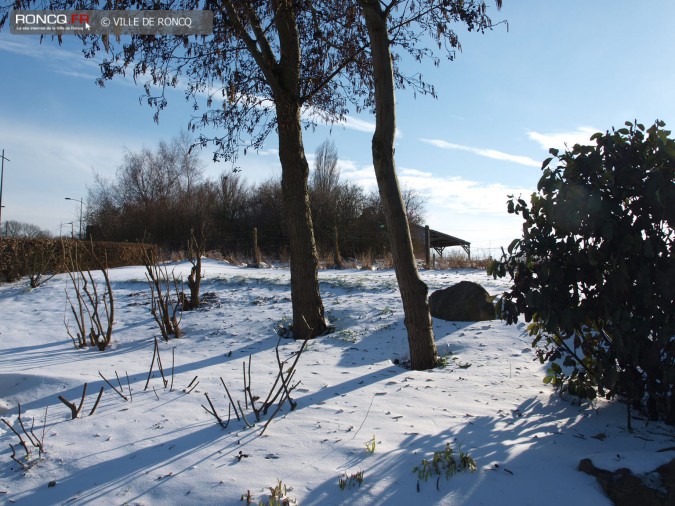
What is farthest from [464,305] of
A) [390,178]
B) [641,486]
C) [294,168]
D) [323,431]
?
[641,486]

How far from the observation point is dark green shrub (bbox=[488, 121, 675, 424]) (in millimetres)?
2816

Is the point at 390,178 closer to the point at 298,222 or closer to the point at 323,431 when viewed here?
the point at 298,222

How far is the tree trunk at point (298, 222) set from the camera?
6203 millimetres

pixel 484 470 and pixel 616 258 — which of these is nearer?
pixel 484 470

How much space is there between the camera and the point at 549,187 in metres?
3.13

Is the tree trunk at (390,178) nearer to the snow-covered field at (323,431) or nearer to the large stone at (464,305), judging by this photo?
the snow-covered field at (323,431)

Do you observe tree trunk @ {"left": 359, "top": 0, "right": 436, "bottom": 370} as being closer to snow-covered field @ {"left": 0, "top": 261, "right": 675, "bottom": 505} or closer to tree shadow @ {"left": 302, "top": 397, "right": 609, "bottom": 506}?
snow-covered field @ {"left": 0, "top": 261, "right": 675, "bottom": 505}

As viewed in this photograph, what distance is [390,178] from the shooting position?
4.60 metres

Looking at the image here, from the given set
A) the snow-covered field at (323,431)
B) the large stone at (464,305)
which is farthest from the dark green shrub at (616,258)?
the large stone at (464,305)

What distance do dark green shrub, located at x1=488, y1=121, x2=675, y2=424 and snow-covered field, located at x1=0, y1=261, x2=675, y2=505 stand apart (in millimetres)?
463

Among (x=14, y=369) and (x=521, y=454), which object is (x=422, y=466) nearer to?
→ (x=521, y=454)

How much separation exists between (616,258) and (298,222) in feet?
13.2

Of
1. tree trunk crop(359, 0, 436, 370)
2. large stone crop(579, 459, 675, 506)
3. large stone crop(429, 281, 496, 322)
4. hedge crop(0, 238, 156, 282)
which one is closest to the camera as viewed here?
large stone crop(579, 459, 675, 506)

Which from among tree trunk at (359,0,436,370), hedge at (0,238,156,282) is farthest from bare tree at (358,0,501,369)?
hedge at (0,238,156,282)
